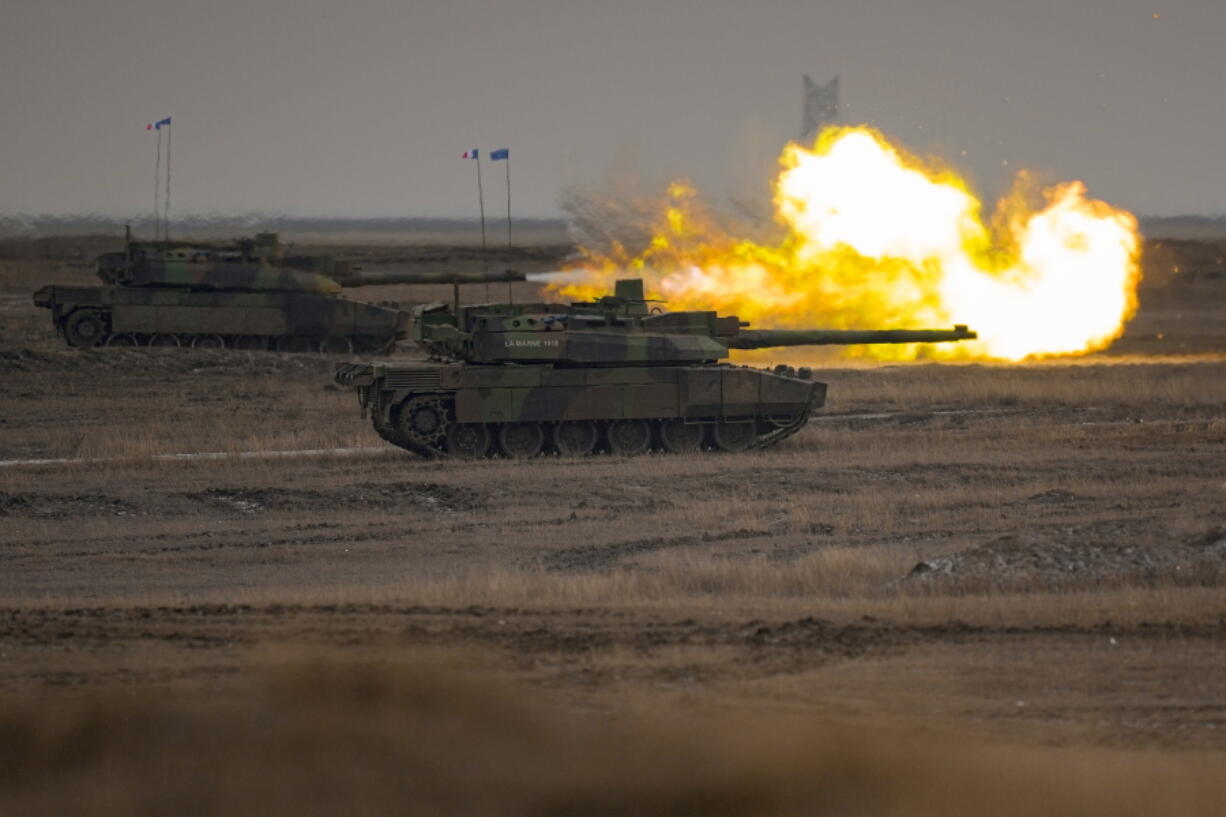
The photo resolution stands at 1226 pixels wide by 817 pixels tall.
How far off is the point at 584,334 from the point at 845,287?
12.6m

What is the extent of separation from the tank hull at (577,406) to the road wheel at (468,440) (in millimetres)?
16

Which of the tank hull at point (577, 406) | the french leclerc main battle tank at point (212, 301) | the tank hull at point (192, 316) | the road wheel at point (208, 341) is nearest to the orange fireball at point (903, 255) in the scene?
the french leclerc main battle tank at point (212, 301)

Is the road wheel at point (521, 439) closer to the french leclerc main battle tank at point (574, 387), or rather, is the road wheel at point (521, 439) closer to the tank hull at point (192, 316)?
the french leclerc main battle tank at point (574, 387)

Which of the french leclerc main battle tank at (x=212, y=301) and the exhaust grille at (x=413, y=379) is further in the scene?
the french leclerc main battle tank at (x=212, y=301)

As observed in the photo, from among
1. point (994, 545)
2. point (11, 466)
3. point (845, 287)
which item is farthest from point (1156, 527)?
point (845, 287)

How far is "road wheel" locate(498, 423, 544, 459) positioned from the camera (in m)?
28.9

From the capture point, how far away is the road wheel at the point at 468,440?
28.7 metres

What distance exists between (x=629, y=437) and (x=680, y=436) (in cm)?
85

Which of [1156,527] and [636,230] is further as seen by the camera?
[636,230]

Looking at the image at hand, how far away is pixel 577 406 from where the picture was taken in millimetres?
28906

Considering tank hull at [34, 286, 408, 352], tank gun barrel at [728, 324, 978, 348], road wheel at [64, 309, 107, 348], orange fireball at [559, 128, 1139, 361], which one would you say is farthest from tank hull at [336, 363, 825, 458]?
road wheel at [64, 309, 107, 348]

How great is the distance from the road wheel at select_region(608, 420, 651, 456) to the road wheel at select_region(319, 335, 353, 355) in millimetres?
20005

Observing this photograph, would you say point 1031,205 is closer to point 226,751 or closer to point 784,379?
point 784,379

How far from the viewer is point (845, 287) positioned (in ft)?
132
